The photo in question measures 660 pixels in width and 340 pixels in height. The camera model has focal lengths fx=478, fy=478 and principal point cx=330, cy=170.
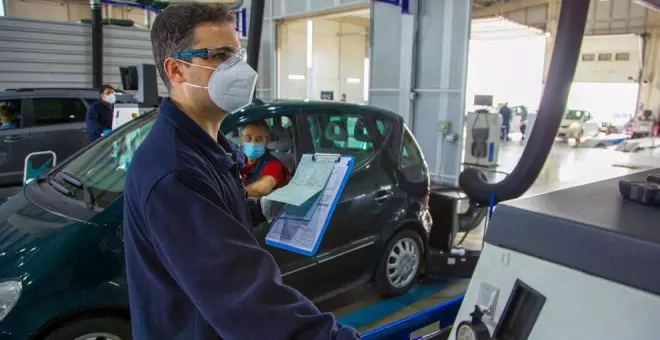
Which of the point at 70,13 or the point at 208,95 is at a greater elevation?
the point at 70,13

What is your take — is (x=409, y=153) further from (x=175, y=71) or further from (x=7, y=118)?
(x=7, y=118)

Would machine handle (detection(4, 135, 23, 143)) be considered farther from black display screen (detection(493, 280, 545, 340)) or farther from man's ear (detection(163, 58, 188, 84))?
black display screen (detection(493, 280, 545, 340))

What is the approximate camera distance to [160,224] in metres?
0.89

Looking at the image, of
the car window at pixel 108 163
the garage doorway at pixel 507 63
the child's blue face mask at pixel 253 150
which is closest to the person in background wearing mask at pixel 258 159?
the child's blue face mask at pixel 253 150

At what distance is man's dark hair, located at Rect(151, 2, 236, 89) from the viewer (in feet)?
3.76

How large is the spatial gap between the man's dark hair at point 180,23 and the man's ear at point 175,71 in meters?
0.01

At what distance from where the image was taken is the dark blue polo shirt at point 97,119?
21.2ft

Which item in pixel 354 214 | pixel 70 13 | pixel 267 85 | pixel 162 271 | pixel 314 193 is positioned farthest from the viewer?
pixel 70 13

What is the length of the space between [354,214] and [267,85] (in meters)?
10.3

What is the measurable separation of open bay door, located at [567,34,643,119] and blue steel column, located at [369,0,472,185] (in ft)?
48.8

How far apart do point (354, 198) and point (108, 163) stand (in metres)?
1.61

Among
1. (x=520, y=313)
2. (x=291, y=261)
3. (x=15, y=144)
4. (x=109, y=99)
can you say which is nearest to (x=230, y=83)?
(x=520, y=313)

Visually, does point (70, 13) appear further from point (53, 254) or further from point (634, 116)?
point (634, 116)

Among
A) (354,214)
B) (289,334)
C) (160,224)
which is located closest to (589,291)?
(289,334)
